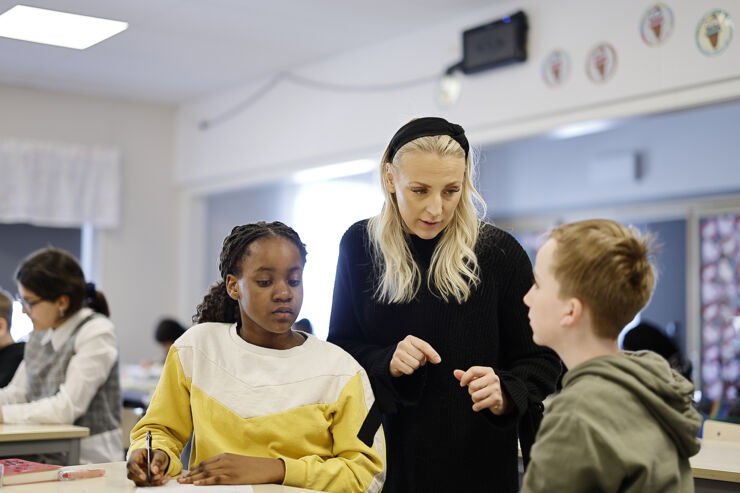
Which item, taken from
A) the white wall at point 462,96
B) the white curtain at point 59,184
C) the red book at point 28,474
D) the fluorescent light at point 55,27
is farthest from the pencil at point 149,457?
the white curtain at point 59,184

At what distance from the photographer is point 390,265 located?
173 cm

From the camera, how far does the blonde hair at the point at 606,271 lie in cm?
122

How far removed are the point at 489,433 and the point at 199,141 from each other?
511 cm

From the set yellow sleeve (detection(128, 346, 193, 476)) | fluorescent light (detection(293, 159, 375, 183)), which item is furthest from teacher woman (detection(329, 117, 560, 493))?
fluorescent light (detection(293, 159, 375, 183))

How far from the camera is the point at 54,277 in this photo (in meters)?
2.97

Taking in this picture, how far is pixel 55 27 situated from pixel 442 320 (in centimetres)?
265

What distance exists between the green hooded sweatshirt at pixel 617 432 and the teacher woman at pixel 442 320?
0.39 metres

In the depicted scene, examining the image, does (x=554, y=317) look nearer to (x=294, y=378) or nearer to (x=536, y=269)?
(x=536, y=269)

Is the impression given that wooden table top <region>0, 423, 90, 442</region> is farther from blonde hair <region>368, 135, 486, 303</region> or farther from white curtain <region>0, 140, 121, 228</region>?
white curtain <region>0, 140, 121, 228</region>

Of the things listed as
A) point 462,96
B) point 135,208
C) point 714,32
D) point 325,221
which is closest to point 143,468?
point 714,32

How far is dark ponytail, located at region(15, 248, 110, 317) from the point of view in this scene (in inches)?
117

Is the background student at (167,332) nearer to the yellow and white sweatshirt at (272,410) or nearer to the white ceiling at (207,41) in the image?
the white ceiling at (207,41)

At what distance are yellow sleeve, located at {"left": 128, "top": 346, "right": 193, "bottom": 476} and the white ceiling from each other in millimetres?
2229

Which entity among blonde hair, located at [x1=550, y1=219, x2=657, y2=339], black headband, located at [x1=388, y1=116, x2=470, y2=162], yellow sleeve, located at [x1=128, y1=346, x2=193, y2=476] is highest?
black headband, located at [x1=388, y1=116, x2=470, y2=162]
